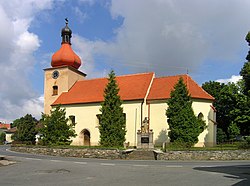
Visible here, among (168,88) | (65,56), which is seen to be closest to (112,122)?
(168,88)

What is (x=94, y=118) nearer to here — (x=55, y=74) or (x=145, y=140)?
(x=55, y=74)

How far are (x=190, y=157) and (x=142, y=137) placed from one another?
19.3 feet

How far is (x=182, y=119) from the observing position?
104 ft

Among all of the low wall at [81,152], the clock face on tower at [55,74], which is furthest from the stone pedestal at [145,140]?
the clock face on tower at [55,74]

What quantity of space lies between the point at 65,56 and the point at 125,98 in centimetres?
1357

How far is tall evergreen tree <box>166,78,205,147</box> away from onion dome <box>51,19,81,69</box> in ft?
67.3

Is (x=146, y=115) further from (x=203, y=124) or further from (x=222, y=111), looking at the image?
(x=222, y=111)

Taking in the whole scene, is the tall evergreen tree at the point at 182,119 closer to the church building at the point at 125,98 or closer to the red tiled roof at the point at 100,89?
the church building at the point at 125,98

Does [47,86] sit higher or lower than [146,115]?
higher

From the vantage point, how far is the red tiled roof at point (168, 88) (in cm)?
3766

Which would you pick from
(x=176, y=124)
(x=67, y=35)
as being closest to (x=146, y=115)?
(x=176, y=124)

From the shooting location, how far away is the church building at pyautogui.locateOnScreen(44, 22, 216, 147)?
3747 cm

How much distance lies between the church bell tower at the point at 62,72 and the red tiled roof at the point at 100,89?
135 cm

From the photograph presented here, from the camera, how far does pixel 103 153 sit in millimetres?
26922
